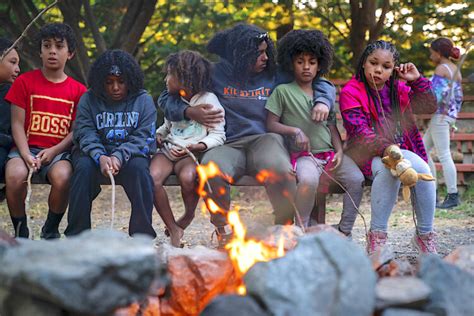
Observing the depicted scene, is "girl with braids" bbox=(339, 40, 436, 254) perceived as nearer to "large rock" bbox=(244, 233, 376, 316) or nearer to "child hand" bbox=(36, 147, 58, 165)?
"large rock" bbox=(244, 233, 376, 316)

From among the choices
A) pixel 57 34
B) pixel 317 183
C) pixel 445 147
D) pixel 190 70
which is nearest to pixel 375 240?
pixel 317 183

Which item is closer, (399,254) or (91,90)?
(91,90)

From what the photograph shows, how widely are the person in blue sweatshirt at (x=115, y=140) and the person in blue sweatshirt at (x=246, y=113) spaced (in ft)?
0.96

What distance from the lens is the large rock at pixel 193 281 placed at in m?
3.09

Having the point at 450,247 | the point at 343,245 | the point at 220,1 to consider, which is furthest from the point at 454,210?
the point at 343,245

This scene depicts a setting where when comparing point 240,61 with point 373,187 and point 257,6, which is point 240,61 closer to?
point 373,187

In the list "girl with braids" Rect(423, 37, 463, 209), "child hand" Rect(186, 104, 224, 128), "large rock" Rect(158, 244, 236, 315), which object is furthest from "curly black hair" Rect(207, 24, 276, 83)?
"girl with braids" Rect(423, 37, 463, 209)

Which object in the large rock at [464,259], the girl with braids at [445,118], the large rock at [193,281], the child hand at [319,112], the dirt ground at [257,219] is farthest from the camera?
the girl with braids at [445,118]

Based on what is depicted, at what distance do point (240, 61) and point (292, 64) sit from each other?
354mm

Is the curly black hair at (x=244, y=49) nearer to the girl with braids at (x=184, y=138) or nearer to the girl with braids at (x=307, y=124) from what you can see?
the girl with braids at (x=307, y=124)

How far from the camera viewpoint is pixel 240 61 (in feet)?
15.3

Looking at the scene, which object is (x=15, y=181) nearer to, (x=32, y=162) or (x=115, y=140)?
(x=32, y=162)

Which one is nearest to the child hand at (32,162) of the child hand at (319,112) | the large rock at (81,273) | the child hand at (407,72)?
the child hand at (319,112)

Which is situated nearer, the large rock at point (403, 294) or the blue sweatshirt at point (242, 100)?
the large rock at point (403, 294)
